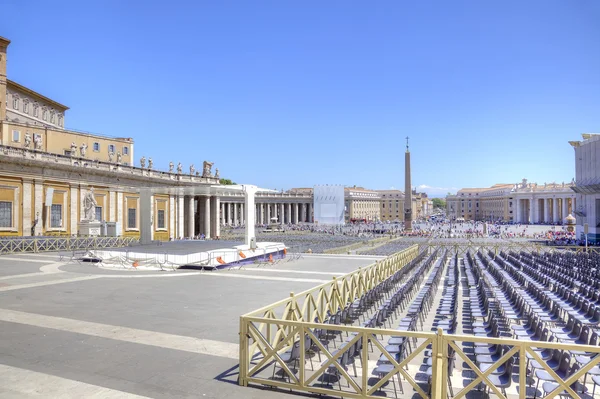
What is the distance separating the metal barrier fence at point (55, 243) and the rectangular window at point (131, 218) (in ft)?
24.0

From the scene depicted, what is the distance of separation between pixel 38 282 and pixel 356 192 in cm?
16027

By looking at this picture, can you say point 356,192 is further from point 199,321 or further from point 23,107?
point 199,321

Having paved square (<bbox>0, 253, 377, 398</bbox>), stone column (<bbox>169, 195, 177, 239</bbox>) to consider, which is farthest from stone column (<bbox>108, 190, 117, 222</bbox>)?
paved square (<bbox>0, 253, 377, 398</bbox>)

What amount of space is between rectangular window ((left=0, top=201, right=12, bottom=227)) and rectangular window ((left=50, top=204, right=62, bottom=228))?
3227 mm

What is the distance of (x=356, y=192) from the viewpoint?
6870 inches

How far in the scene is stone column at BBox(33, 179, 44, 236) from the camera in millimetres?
33562

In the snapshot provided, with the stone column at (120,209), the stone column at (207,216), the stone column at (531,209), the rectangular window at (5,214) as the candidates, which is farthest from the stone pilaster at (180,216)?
the stone column at (531,209)

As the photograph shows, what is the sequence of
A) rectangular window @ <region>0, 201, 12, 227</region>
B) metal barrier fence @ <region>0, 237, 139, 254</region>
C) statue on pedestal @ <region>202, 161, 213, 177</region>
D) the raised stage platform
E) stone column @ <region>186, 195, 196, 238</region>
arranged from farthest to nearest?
1. statue on pedestal @ <region>202, 161, 213, 177</region>
2. stone column @ <region>186, 195, 196, 238</region>
3. rectangular window @ <region>0, 201, 12, 227</region>
4. metal barrier fence @ <region>0, 237, 139, 254</region>
5. the raised stage platform

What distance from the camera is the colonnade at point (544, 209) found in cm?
13838

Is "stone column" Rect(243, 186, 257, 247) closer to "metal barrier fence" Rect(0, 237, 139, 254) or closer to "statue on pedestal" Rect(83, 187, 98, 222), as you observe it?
"metal barrier fence" Rect(0, 237, 139, 254)

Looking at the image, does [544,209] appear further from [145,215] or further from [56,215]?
[56,215]

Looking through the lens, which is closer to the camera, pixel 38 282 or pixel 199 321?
pixel 199 321

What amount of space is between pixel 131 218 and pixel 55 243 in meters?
11.5

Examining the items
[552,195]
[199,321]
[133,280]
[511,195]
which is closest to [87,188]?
[133,280]
